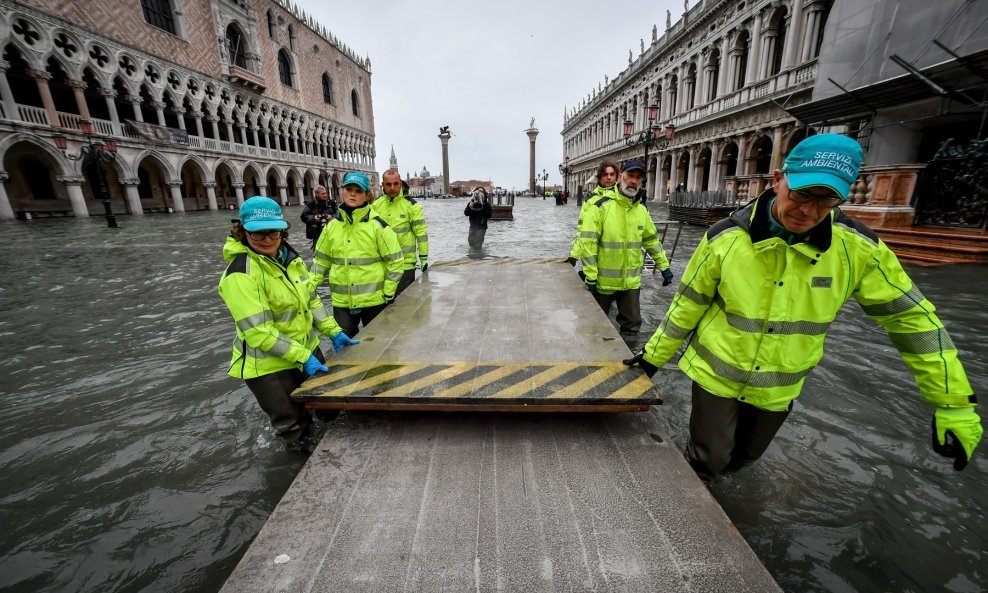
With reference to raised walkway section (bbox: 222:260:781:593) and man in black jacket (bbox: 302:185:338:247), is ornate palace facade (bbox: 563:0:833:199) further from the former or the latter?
raised walkway section (bbox: 222:260:781:593)

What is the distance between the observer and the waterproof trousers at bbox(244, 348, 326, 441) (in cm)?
273

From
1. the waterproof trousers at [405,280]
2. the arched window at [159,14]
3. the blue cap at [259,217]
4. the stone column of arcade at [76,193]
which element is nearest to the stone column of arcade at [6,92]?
the stone column of arcade at [76,193]

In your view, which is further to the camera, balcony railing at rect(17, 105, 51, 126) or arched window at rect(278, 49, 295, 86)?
arched window at rect(278, 49, 295, 86)

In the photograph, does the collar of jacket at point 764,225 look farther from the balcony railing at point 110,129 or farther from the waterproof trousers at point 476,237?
the balcony railing at point 110,129

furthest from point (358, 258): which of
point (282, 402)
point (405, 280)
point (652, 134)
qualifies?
point (652, 134)

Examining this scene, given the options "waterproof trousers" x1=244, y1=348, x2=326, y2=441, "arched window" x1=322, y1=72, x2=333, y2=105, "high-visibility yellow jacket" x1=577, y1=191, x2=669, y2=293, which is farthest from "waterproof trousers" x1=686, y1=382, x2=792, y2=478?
"arched window" x1=322, y1=72, x2=333, y2=105

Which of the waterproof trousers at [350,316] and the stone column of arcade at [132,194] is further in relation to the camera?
the stone column of arcade at [132,194]

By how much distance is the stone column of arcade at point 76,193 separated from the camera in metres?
20.7

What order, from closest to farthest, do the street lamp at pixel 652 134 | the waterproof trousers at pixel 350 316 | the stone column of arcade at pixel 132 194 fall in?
1. the waterproof trousers at pixel 350 316
2. the street lamp at pixel 652 134
3. the stone column of arcade at pixel 132 194

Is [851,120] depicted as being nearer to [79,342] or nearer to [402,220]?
[402,220]

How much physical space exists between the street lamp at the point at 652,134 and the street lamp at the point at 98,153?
21.6 m

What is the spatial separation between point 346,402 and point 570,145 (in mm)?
74923

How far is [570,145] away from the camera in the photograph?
70.4m

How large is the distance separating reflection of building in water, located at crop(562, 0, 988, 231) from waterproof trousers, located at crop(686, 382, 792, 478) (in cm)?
1076
